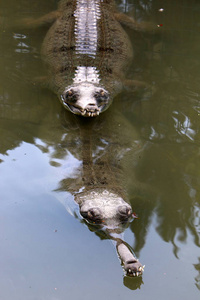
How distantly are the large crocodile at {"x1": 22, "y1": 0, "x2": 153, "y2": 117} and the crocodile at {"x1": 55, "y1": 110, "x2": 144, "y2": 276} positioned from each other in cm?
32

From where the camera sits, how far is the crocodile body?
6.13 metres

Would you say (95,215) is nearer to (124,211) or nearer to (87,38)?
(124,211)

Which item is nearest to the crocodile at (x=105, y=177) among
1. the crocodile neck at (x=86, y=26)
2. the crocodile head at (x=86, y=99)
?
the crocodile head at (x=86, y=99)

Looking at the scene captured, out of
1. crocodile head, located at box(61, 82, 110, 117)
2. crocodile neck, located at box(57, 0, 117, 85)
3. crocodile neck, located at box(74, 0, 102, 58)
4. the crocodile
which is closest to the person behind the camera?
the crocodile

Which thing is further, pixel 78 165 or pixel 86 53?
pixel 86 53

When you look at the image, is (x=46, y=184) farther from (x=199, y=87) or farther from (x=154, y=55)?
(x=154, y=55)

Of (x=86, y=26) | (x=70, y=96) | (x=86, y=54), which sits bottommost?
(x=70, y=96)

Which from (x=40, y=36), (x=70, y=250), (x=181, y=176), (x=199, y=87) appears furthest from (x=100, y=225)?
(x=40, y=36)

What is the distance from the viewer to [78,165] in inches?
199

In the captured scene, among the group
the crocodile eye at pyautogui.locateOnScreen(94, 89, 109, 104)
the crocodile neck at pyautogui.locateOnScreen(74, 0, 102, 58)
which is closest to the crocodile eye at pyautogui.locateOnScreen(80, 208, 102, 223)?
the crocodile eye at pyautogui.locateOnScreen(94, 89, 109, 104)

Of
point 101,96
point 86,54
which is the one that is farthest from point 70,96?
point 86,54

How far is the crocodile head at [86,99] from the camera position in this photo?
19.0ft

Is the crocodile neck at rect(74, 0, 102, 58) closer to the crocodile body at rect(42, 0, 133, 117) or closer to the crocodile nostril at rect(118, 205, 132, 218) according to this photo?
the crocodile body at rect(42, 0, 133, 117)

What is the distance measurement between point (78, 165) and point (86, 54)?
8.47 ft
